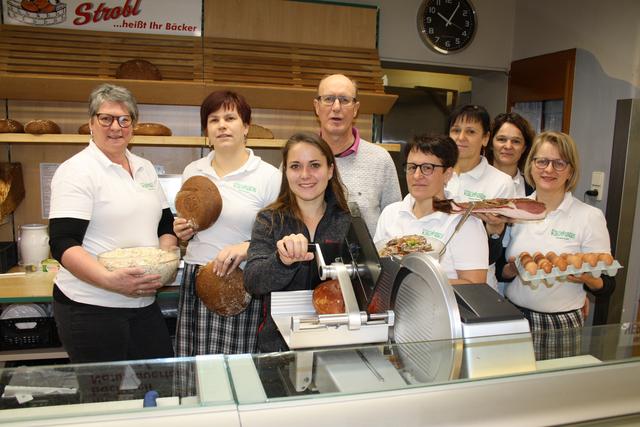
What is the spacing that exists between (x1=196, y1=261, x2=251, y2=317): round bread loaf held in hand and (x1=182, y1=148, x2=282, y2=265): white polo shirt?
11cm

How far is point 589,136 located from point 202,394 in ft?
11.6

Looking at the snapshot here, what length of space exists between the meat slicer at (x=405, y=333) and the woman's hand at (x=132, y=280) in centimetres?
57

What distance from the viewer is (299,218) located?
5.53 feet

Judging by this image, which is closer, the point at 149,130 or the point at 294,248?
the point at 294,248

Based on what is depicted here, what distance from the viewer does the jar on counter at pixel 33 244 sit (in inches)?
121

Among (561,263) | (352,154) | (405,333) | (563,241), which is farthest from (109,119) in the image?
(563,241)

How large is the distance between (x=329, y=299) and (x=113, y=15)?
285 centimetres

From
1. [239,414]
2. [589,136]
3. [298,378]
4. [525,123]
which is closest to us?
[239,414]

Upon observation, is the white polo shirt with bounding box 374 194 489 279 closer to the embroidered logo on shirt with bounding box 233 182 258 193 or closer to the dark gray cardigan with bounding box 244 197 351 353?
the dark gray cardigan with bounding box 244 197 351 353

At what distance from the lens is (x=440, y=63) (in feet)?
13.5

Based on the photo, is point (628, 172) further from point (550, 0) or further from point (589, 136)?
point (550, 0)

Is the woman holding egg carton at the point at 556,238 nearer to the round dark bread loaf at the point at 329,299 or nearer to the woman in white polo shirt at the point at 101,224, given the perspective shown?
the round dark bread loaf at the point at 329,299

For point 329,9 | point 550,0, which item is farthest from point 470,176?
point 550,0

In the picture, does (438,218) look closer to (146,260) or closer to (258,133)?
(146,260)
